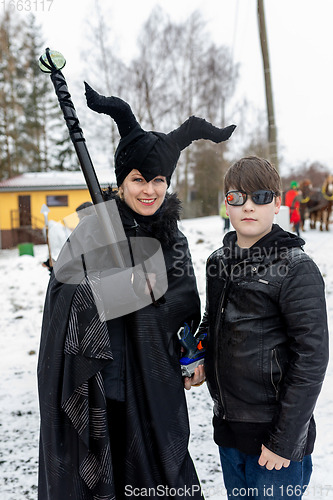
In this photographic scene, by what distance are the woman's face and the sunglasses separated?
0.36 m

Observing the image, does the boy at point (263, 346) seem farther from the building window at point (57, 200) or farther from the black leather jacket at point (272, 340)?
the building window at point (57, 200)

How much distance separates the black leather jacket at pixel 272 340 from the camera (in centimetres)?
133

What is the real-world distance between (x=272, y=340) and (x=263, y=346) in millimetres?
42

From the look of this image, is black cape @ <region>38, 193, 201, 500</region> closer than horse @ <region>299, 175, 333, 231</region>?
Yes

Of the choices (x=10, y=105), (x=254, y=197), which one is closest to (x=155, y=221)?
(x=254, y=197)

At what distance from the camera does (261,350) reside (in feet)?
4.66

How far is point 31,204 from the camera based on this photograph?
19.0m

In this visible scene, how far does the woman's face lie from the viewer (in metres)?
1.65

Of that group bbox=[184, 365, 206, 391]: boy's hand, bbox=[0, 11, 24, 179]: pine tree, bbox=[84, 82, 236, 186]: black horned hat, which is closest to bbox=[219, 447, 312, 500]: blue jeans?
bbox=[184, 365, 206, 391]: boy's hand

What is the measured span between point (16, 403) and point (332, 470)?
2.85 m

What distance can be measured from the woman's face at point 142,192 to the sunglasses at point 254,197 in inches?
14.0

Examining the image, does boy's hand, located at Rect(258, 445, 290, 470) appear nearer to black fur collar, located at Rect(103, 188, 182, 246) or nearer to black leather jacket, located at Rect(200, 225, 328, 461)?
black leather jacket, located at Rect(200, 225, 328, 461)

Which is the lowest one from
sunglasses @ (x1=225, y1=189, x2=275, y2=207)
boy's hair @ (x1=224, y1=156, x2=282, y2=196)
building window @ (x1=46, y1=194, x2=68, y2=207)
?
sunglasses @ (x1=225, y1=189, x2=275, y2=207)

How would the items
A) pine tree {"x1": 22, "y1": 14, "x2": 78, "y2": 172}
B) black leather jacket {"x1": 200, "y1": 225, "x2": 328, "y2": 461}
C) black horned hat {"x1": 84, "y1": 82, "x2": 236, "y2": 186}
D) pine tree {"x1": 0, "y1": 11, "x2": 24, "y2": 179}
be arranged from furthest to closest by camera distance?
1. pine tree {"x1": 22, "y1": 14, "x2": 78, "y2": 172}
2. pine tree {"x1": 0, "y1": 11, "x2": 24, "y2": 179}
3. black horned hat {"x1": 84, "y1": 82, "x2": 236, "y2": 186}
4. black leather jacket {"x1": 200, "y1": 225, "x2": 328, "y2": 461}
